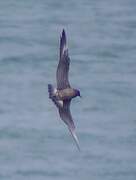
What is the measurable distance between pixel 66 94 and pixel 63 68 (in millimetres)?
379

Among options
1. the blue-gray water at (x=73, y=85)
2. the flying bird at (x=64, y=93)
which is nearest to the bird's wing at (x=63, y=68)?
the flying bird at (x=64, y=93)

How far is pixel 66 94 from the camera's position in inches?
390

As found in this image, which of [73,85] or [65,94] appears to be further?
[73,85]

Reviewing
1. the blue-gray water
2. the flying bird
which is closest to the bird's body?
the flying bird

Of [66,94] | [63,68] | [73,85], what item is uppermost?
[63,68]

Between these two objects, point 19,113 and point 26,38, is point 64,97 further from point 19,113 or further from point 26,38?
point 26,38

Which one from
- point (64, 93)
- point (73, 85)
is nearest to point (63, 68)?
point (64, 93)

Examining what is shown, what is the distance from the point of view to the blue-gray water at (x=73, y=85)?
50.2 feet

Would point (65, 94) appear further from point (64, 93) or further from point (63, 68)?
point (63, 68)

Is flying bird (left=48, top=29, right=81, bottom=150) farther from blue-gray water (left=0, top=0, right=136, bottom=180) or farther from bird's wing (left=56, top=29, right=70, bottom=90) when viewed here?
blue-gray water (left=0, top=0, right=136, bottom=180)

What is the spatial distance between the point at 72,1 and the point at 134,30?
1861 mm

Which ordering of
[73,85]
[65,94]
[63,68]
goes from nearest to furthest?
[65,94] → [63,68] → [73,85]

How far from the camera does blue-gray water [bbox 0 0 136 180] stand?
15.3 meters

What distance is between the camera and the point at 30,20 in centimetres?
2041
